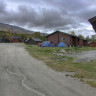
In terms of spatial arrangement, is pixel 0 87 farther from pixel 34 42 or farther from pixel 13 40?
pixel 13 40

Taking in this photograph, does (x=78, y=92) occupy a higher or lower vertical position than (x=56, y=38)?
lower

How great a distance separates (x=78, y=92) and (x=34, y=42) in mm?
58674

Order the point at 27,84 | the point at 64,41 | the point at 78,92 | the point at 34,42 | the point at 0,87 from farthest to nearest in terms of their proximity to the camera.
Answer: the point at 34,42 → the point at 64,41 → the point at 27,84 → the point at 0,87 → the point at 78,92

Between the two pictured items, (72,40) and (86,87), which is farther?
(72,40)

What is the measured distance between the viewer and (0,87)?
512 cm

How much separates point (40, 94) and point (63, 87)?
113cm

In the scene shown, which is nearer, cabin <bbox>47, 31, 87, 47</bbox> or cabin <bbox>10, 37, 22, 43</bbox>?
cabin <bbox>47, 31, 87, 47</bbox>

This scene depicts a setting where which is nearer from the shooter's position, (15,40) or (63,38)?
(63,38)

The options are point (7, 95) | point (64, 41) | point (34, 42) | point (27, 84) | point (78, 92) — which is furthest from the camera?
point (34, 42)

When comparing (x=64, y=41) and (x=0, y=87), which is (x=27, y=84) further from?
(x=64, y=41)

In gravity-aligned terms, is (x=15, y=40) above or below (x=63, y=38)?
above

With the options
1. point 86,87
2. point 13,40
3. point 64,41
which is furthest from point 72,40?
Result: point 13,40

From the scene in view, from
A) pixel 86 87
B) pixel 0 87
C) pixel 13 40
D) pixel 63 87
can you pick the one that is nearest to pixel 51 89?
pixel 63 87

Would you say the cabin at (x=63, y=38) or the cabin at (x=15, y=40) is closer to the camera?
the cabin at (x=63, y=38)
